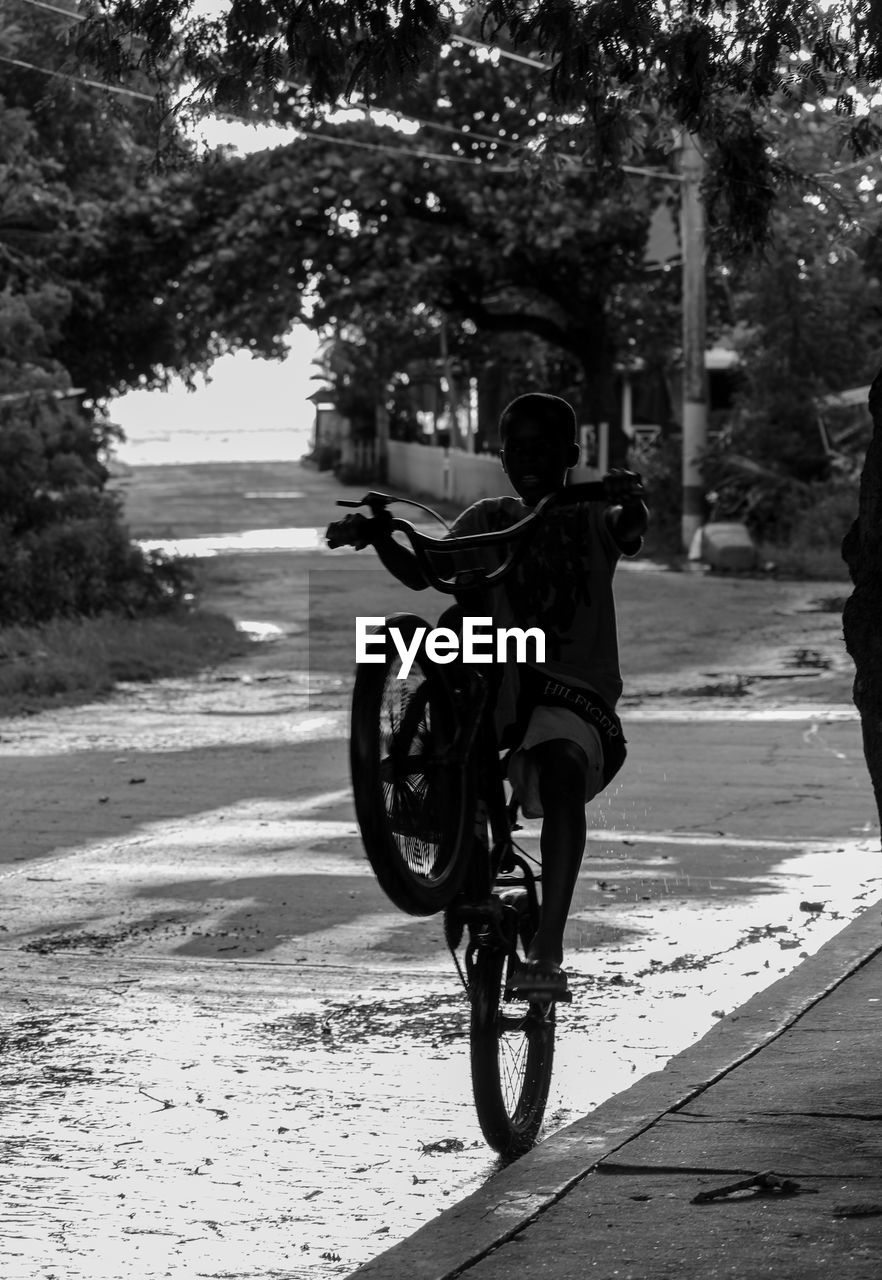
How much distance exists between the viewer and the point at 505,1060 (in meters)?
5.02

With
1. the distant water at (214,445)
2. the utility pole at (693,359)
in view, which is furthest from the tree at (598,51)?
the distant water at (214,445)

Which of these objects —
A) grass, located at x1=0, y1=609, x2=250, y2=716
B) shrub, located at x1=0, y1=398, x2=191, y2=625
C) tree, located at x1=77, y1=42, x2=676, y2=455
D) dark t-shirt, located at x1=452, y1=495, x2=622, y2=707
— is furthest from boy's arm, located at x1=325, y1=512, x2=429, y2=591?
tree, located at x1=77, y1=42, x2=676, y2=455

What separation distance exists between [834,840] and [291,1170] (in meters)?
4.83

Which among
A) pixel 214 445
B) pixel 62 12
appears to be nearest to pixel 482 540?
pixel 62 12

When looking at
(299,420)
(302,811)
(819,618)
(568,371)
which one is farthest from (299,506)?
(299,420)

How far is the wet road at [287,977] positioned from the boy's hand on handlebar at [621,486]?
5.12ft

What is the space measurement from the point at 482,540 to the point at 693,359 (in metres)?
24.4

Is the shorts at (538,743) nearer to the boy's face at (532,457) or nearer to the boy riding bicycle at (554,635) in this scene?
the boy riding bicycle at (554,635)

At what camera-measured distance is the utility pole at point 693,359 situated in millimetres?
28094

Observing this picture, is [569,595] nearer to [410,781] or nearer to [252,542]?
[410,781]

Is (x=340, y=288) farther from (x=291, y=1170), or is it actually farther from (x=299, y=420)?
(x=299, y=420)

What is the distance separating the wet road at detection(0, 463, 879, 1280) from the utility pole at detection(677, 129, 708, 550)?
16506 millimetres

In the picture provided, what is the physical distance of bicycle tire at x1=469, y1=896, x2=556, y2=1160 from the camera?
4719 millimetres

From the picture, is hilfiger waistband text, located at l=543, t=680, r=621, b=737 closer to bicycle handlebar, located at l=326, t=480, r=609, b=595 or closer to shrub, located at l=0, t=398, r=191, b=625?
bicycle handlebar, located at l=326, t=480, r=609, b=595
